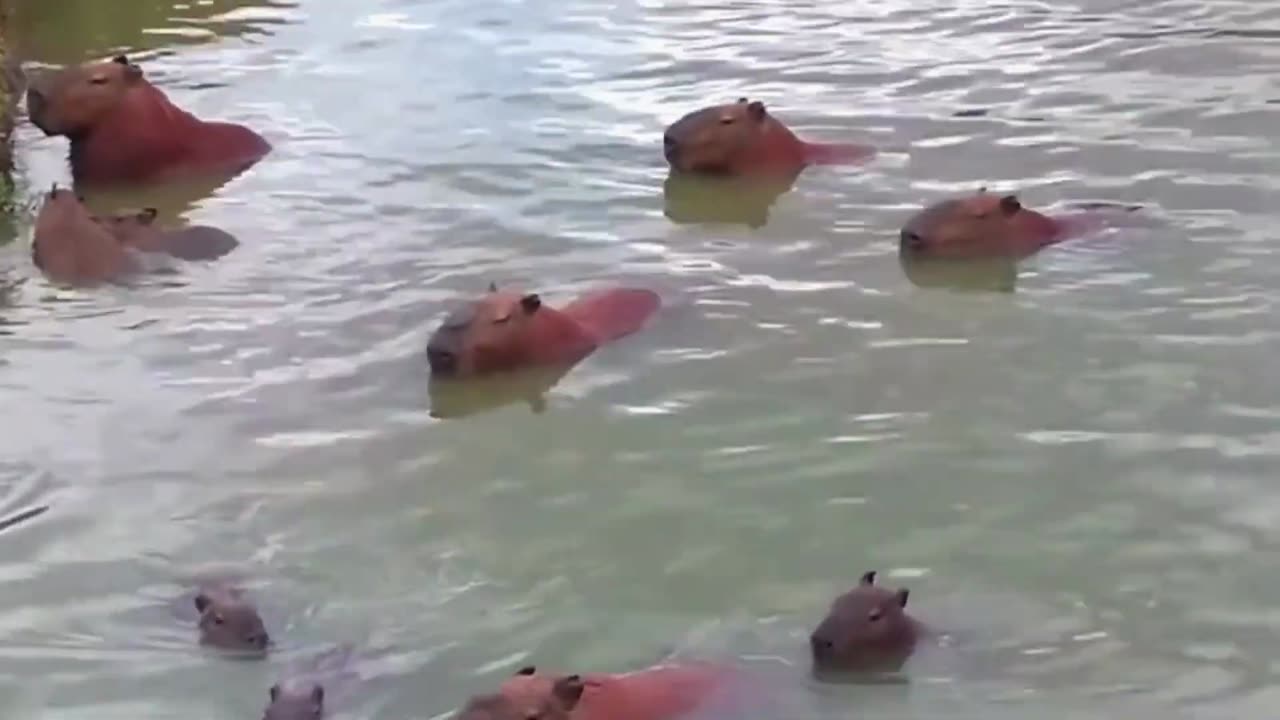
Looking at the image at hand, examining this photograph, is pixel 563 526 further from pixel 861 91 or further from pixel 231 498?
pixel 861 91

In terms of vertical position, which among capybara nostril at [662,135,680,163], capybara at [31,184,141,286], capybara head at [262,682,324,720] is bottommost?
capybara head at [262,682,324,720]

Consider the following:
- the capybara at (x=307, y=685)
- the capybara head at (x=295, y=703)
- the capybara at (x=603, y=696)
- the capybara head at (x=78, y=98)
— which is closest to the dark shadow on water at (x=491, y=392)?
the capybara at (x=307, y=685)

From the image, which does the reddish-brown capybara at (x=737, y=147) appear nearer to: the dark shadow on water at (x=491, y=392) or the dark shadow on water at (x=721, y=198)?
Result: the dark shadow on water at (x=721, y=198)

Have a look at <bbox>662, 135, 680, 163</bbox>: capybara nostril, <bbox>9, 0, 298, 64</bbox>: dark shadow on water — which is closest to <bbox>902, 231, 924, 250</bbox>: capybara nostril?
<bbox>662, 135, 680, 163</bbox>: capybara nostril

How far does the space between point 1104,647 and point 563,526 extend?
1616 mm

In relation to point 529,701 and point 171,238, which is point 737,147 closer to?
point 171,238

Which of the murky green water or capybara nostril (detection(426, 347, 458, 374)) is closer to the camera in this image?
the murky green water

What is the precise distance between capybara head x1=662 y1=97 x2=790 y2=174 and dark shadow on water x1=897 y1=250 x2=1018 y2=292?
58.1 inches

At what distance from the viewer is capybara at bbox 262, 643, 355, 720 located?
199 inches

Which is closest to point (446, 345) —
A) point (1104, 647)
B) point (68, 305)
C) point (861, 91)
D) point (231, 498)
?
point (231, 498)

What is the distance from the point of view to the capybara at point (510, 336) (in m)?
7.47

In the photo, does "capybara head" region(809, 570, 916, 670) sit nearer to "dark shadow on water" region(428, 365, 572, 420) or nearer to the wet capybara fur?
"dark shadow on water" region(428, 365, 572, 420)

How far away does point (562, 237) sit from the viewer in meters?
8.96

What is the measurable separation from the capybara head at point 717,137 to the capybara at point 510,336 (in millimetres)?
2042
